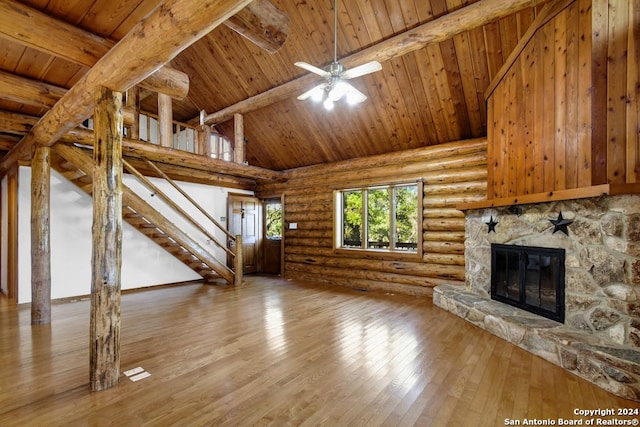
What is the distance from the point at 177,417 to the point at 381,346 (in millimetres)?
2121

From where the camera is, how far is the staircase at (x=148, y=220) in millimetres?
4621

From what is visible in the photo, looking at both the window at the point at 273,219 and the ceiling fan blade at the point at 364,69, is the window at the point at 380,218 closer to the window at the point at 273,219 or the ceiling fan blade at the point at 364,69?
the window at the point at 273,219

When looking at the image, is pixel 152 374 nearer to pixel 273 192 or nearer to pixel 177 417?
pixel 177 417

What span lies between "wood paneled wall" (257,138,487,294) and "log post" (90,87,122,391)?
487 cm

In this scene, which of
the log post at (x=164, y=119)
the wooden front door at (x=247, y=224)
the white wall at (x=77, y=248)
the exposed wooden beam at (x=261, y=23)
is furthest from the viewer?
the wooden front door at (x=247, y=224)

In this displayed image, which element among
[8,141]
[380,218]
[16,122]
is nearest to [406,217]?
[380,218]

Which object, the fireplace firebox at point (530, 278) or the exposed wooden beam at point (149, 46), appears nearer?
the exposed wooden beam at point (149, 46)

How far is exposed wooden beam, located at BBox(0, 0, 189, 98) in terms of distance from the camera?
206 cm

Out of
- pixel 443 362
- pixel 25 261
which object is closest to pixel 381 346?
pixel 443 362

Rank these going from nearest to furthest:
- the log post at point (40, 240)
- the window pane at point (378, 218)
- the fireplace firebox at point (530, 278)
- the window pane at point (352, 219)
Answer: the fireplace firebox at point (530, 278)
the log post at point (40, 240)
the window pane at point (378, 218)
the window pane at point (352, 219)

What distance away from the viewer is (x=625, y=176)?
2691 mm

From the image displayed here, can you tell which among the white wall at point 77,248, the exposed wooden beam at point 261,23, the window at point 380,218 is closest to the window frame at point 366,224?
Answer: the window at point 380,218

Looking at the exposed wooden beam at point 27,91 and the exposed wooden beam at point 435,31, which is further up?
the exposed wooden beam at point 435,31

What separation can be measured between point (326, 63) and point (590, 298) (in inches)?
192
